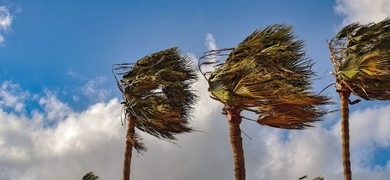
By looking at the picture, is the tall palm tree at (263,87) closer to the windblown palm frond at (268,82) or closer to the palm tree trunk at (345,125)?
the windblown palm frond at (268,82)

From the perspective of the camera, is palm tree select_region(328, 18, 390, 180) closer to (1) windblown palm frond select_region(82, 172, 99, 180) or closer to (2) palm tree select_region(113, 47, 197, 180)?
(2) palm tree select_region(113, 47, 197, 180)

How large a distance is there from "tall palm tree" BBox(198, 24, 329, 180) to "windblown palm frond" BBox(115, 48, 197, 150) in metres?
4.24

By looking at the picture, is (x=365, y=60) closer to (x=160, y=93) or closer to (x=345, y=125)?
(x=345, y=125)

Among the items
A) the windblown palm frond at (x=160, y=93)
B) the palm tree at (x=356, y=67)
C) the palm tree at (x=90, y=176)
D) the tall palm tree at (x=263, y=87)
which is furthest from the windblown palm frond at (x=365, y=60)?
the palm tree at (x=90, y=176)

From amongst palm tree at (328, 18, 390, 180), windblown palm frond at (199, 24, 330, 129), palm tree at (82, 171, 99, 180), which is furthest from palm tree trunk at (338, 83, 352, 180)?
palm tree at (82, 171, 99, 180)

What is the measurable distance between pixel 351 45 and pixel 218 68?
8.07 metres

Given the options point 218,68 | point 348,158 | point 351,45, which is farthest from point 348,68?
point 218,68

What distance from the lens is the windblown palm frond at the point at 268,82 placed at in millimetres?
13984

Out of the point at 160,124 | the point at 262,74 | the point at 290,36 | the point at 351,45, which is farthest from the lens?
the point at 351,45

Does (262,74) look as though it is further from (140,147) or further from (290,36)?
(140,147)

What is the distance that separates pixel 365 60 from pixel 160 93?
7.49 meters

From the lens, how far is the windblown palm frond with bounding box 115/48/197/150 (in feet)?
64.1

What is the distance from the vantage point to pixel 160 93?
20.2m

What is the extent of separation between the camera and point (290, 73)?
50.8 ft
